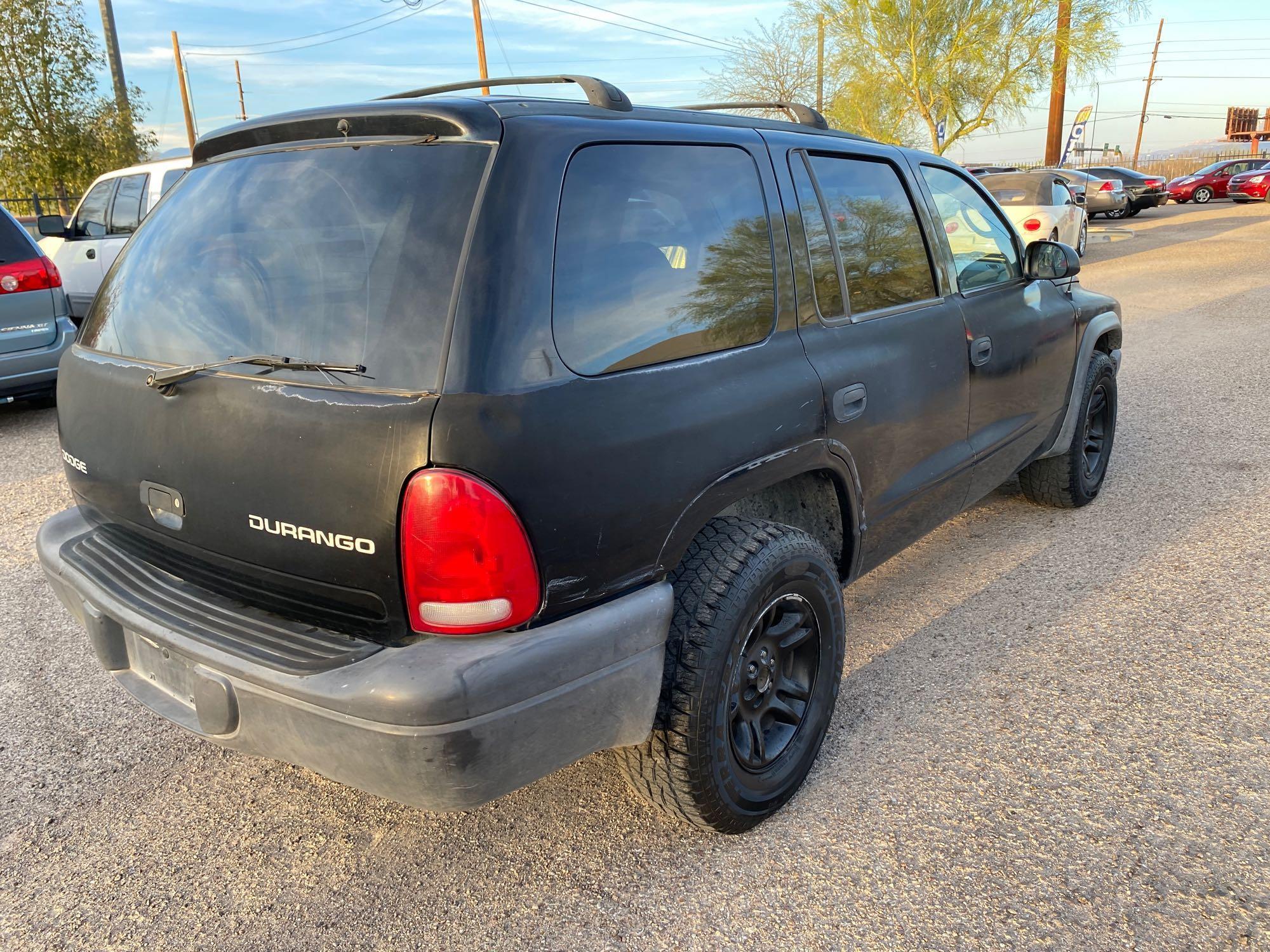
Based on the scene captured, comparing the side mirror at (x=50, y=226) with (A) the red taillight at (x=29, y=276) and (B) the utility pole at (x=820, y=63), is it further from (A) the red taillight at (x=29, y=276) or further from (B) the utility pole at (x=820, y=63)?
(B) the utility pole at (x=820, y=63)

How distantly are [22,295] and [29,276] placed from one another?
140 mm

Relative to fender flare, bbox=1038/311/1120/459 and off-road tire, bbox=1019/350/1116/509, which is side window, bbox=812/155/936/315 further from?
off-road tire, bbox=1019/350/1116/509

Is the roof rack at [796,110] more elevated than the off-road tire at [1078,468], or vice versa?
the roof rack at [796,110]

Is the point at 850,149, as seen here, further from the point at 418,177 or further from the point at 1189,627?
the point at 1189,627

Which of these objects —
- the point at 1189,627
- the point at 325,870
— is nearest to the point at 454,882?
the point at 325,870

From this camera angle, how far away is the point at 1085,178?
76.2ft

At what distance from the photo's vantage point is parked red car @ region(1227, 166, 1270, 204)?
100ft

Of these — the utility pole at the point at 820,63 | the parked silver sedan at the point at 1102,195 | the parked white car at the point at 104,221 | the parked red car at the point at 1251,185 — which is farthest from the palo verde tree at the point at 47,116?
the parked red car at the point at 1251,185

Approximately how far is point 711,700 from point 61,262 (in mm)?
10547

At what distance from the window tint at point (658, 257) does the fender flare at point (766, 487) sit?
1.04 ft

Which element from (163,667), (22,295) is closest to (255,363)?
(163,667)

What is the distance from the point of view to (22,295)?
637 centimetres

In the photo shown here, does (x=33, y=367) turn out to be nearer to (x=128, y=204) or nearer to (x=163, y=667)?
(x=128, y=204)

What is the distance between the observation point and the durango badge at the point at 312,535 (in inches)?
73.9
